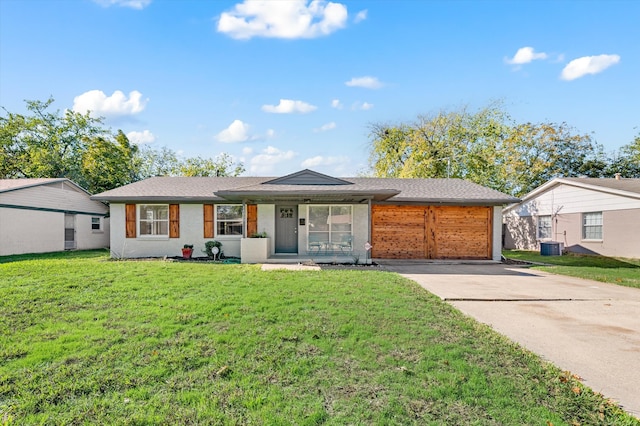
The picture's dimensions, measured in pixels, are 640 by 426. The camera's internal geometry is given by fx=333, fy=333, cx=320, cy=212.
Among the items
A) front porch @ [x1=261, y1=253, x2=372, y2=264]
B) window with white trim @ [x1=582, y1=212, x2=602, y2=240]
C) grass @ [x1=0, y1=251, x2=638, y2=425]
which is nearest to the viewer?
grass @ [x1=0, y1=251, x2=638, y2=425]

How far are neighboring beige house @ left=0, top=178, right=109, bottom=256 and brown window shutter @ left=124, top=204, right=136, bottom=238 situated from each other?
207 inches

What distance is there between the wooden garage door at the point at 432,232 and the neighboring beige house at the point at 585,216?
492 cm

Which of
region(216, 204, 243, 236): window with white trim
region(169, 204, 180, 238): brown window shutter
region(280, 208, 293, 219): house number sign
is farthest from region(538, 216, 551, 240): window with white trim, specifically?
region(169, 204, 180, 238): brown window shutter

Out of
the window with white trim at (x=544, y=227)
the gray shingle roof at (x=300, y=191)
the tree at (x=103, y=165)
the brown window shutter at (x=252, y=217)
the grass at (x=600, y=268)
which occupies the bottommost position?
the grass at (x=600, y=268)

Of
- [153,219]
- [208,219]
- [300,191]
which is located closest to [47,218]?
[153,219]

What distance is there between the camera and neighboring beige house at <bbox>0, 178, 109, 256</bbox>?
14.5 m

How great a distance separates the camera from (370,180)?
16703mm

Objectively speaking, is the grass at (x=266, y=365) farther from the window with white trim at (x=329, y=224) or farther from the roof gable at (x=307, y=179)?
the window with white trim at (x=329, y=224)

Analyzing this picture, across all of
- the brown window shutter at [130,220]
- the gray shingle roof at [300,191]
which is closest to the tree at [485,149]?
the gray shingle roof at [300,191]

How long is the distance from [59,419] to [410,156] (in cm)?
2880

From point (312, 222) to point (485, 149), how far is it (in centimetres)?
2123

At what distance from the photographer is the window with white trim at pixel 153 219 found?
13922mm

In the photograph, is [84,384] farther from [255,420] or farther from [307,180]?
[307,180]

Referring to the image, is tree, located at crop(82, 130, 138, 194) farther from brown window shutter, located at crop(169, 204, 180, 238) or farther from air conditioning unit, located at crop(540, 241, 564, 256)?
air conditioning unit, located at crop(540, 241, 564, 256)
